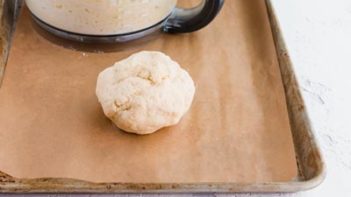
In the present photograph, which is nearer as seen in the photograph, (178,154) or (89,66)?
(178,154)

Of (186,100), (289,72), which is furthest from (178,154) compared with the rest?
(289,72)

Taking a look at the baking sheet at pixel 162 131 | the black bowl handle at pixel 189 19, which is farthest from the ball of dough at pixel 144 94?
the black bowl handle at pixel 189 19

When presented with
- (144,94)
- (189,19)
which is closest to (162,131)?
(144,94)

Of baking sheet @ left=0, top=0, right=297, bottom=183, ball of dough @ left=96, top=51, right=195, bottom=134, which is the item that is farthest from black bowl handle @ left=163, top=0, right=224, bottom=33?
ball of dough @ left=96, top=51, right=195, bottom=134

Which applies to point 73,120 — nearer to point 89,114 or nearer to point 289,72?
point 89,114

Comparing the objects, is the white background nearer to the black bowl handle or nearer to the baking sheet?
the baking sheet

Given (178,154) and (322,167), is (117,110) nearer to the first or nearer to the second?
(178,154)
